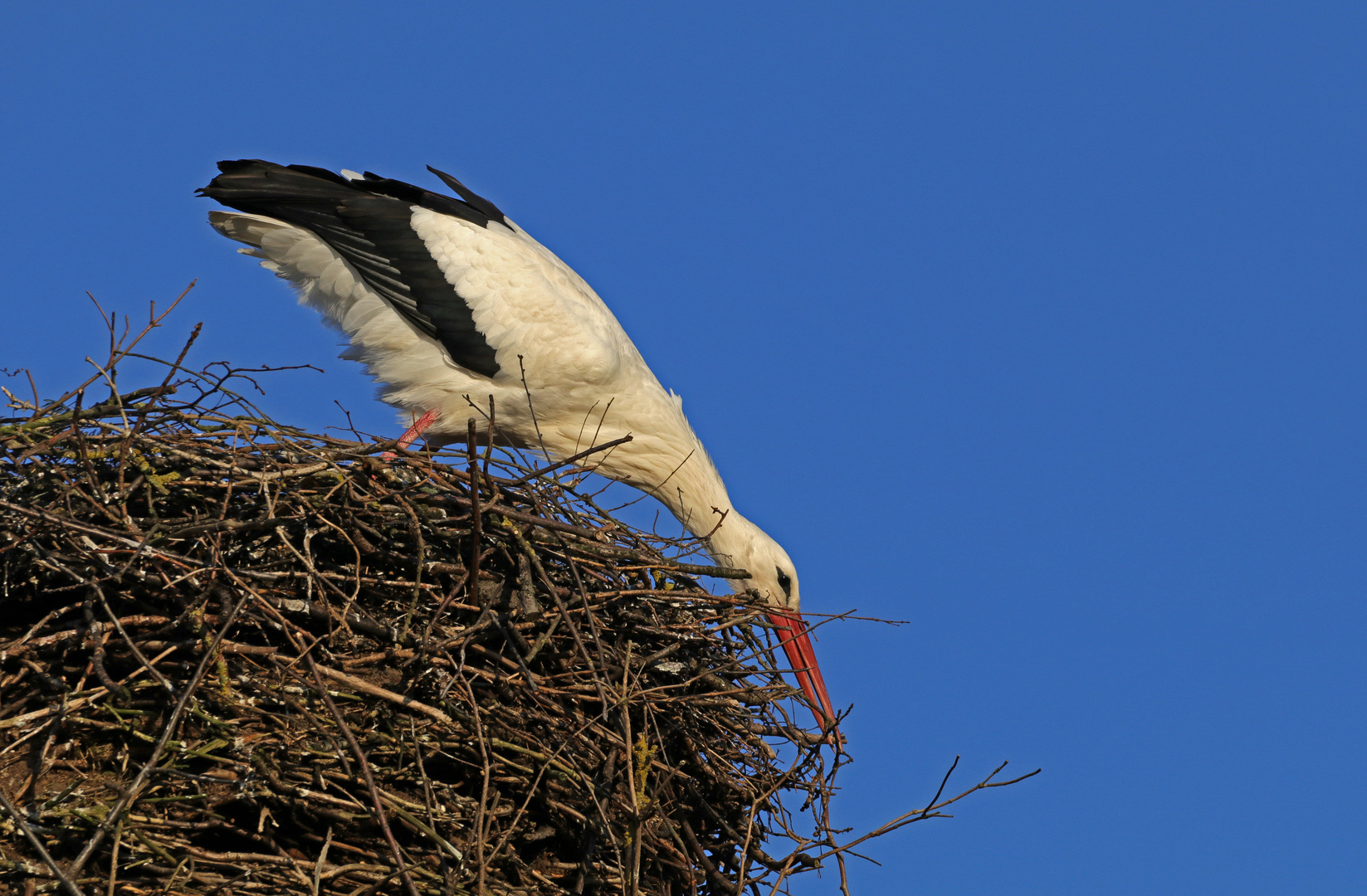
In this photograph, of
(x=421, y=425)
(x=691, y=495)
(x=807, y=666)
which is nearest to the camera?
(x=807, y=666)

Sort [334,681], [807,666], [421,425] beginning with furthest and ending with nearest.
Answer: [421,425], [807,666], [334,681]

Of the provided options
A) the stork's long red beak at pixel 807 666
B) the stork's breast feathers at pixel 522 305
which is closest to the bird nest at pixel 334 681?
the stork's long red beak at pixel 807 666

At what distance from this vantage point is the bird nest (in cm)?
293

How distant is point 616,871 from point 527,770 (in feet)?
1.25

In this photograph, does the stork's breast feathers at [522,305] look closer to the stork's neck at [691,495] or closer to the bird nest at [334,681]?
the stork's neck at [691,495]

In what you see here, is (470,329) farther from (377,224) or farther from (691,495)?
(691,495)

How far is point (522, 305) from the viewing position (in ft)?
16.2

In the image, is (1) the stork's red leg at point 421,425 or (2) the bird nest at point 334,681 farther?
(1) the stork's red leg at point 421,425

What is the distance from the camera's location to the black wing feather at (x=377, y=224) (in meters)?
4.93

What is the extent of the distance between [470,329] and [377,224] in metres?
0.62

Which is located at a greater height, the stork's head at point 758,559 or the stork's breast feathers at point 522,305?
the stork's breast feathers at point 522,305

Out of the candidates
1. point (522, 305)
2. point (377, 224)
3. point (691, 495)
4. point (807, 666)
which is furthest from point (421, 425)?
point (807, 666)

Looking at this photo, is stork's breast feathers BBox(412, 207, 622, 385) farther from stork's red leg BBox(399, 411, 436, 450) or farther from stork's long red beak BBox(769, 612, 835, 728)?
stork's long red beak BBox(769, 612, 835, 728)

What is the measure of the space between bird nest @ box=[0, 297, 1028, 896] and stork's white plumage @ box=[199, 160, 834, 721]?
1220 millimetres
